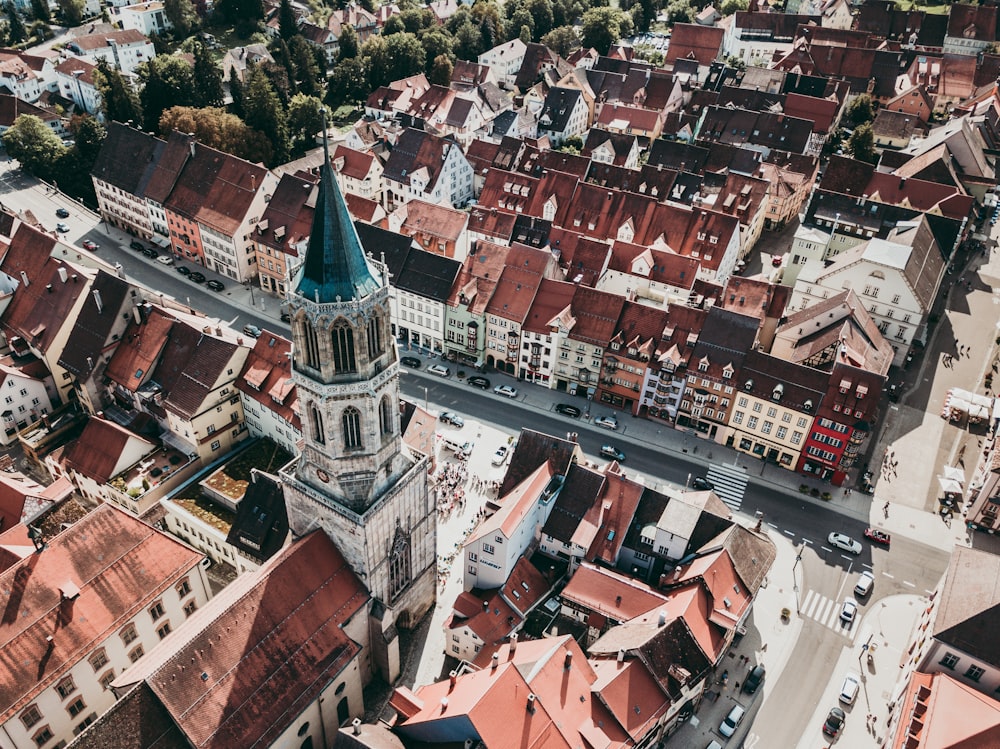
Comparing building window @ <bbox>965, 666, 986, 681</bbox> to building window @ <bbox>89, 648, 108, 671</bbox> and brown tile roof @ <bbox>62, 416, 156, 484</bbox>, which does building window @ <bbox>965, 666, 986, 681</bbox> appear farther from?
brown tile roof @ <bbox>62, 416, 156, 484</bbox>

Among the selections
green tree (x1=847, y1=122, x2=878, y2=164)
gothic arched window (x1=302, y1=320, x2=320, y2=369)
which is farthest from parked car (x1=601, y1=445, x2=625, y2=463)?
green tree (x1=847, y1=122, x2=878, y2=164)

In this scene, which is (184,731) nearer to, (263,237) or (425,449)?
(425,449)

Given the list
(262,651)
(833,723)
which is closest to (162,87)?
(262,651)

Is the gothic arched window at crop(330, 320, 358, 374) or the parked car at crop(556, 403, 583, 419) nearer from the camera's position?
the gothic arched window at crop(330, 320, 358, 374)

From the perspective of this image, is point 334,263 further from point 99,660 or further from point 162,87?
point 162,87

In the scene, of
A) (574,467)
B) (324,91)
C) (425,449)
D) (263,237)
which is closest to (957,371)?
(574,467)

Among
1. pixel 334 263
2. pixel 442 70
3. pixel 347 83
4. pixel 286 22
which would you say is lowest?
pixel 334 263
